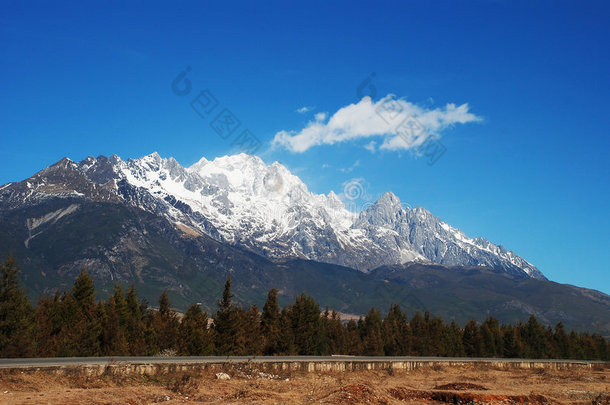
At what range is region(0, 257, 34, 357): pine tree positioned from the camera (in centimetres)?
5719

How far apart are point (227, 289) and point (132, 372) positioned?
54.4 m

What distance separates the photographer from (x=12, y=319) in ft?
197

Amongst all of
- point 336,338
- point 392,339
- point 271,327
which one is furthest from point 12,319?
point 392,339

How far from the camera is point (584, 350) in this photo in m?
162

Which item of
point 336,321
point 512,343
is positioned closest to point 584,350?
point 512,343

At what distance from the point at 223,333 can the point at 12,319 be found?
3539 centimetres

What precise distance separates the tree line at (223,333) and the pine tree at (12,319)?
0.34 feet

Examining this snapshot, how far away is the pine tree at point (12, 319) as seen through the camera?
57.2m

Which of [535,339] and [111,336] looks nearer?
[111,336]

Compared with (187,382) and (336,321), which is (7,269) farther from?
(336,321)

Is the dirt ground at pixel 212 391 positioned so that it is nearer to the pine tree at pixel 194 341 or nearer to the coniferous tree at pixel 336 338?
the pine tree at pixel 194 341

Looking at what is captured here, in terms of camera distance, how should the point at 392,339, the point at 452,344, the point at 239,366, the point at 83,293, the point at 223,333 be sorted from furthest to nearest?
1. the point at 452,344
2. the point at 392,339
3. the point at 223,333
4. the point at 83,293
5. the point at 239,366

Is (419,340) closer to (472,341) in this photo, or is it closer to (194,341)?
(472,341)

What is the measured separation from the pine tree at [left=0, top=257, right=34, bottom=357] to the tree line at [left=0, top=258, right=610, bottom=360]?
0.34 feet
